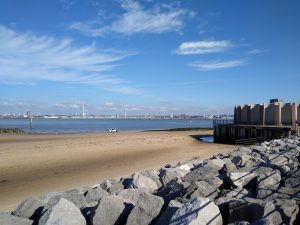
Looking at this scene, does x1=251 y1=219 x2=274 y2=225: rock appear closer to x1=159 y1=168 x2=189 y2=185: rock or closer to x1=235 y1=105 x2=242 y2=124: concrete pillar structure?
x1=159 y1=168 x2=189 y2=185: rock

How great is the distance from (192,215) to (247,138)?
3132cm

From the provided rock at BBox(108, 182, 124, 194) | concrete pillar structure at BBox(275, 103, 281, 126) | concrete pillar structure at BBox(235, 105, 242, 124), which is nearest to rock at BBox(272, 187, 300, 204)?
rock at BBox(108, 182, 124, 194)

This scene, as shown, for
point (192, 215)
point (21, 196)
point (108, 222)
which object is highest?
point (192, 215)

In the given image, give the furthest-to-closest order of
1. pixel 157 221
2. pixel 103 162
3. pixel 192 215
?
pixel 103 162 < pixel 157 221 < pixel 192 215

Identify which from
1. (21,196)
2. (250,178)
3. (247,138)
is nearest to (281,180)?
(250,178)

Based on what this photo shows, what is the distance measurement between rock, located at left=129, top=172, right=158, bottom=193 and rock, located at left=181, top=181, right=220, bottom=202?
1749mm

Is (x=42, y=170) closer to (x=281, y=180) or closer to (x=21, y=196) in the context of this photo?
(x=21, y=196)

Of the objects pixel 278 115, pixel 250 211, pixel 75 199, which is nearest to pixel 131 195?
pixel 75 199

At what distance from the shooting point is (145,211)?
231 inches

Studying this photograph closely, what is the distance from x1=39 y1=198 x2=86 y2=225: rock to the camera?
18.3 ft

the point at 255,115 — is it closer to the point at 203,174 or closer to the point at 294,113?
the point at 294,113

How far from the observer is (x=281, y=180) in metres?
7.79

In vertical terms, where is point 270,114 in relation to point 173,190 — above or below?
above

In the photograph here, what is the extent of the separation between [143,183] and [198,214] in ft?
11.6
